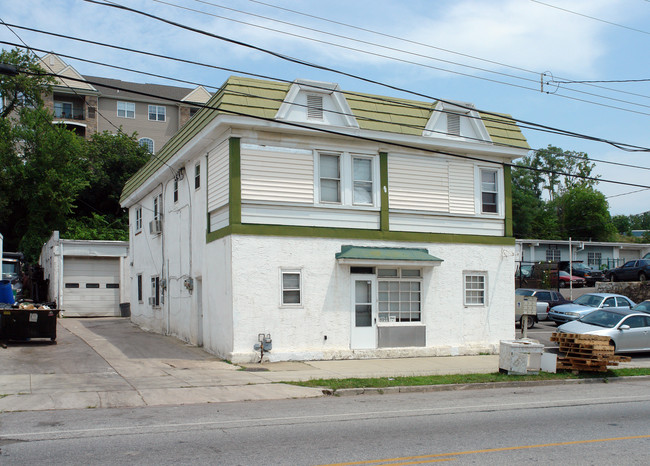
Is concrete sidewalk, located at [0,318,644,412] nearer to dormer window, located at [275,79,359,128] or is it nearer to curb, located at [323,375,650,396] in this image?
curb, located at [323,375,650,396]

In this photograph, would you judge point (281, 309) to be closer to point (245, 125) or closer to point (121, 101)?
point (245, 125)

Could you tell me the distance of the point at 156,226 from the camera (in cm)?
2364

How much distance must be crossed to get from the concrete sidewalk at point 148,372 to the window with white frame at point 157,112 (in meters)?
44.2

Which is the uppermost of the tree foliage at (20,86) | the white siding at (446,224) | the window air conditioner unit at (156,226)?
the tree foliage at (20,86)

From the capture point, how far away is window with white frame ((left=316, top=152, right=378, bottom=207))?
17.8 m

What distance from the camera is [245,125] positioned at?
1641 cm

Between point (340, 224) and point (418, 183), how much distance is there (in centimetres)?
293

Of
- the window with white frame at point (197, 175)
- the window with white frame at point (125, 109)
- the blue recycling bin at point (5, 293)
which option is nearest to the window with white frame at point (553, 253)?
the window with white frame at point (125, 109)

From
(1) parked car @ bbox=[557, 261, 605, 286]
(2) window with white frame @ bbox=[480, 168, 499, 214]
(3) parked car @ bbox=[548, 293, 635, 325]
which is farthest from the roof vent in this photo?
(1) parked car @ bbox=[557, 261, 605, 286]

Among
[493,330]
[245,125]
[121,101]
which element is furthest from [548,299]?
[121,101]

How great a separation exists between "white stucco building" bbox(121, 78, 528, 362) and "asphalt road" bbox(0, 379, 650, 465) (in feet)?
17.2

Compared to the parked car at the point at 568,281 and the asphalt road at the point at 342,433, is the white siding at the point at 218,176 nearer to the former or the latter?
the asphalt road at the point at 342,433

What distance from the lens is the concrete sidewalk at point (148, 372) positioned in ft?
38.4

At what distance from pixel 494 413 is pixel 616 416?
2.00 m
